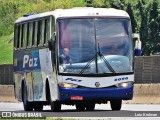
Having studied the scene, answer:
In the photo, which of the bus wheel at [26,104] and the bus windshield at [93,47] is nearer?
the bus windshield at [93,47]

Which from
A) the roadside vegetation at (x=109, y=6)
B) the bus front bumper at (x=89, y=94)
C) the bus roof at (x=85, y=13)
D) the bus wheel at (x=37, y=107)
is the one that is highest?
the bus roof at (x=85, y=13)

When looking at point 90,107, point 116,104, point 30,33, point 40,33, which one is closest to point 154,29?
point 90,107

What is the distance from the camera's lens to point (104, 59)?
95.9 feet

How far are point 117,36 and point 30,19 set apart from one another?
4607mm

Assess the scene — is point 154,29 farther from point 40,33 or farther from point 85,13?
point 85,13

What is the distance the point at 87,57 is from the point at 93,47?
0.41 meters

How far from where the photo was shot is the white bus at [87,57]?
28984 millimetres

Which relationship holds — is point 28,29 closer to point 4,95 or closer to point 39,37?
point 39,37

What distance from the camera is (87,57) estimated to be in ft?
95.5

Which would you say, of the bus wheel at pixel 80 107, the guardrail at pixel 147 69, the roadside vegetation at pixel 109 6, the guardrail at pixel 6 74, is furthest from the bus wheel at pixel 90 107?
the roadside vegetation at pixel 109 6

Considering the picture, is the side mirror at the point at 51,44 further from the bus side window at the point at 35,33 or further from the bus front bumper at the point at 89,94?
the bus side window at the point at 35,33

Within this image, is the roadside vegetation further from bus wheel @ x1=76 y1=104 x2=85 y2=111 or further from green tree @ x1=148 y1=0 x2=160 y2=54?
bus wheel @ x1=76 y1=104 x2=85 y2=111

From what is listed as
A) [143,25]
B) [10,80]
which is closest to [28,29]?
[10,80]

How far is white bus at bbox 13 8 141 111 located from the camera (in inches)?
1141
